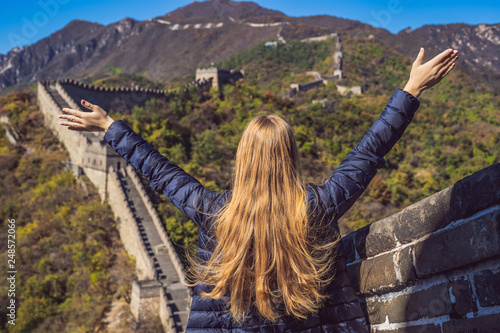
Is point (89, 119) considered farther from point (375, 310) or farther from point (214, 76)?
point (214, 76)

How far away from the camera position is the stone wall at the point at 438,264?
177 cm

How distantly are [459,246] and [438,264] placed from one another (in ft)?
0.54

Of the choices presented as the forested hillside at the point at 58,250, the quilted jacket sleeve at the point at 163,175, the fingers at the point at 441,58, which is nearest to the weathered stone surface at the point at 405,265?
the fingers at the point at 441,58

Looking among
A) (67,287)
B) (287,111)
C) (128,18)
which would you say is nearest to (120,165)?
(67,287)

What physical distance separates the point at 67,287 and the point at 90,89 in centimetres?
1498

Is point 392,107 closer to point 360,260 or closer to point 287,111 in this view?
point 360,260

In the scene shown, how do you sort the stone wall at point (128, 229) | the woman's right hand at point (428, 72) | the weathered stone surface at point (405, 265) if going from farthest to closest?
the stone wall at point (128, 229) < the weathered stone surface at point (405, 265) < the woman's right hand at point (428, 72)

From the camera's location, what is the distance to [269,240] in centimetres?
196

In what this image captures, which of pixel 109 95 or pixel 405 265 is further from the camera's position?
pixel 109 95

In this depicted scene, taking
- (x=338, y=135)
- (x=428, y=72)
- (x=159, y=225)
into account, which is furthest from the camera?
(x=338, y=135)

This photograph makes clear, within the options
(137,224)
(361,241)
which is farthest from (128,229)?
(361,241)

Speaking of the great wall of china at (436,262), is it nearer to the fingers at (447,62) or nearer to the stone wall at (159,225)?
the fingers at (447,62)

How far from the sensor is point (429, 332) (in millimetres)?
2082

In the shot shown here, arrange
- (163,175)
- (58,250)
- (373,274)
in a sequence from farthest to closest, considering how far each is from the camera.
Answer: (58,250) < (373,274) < (163,175)
